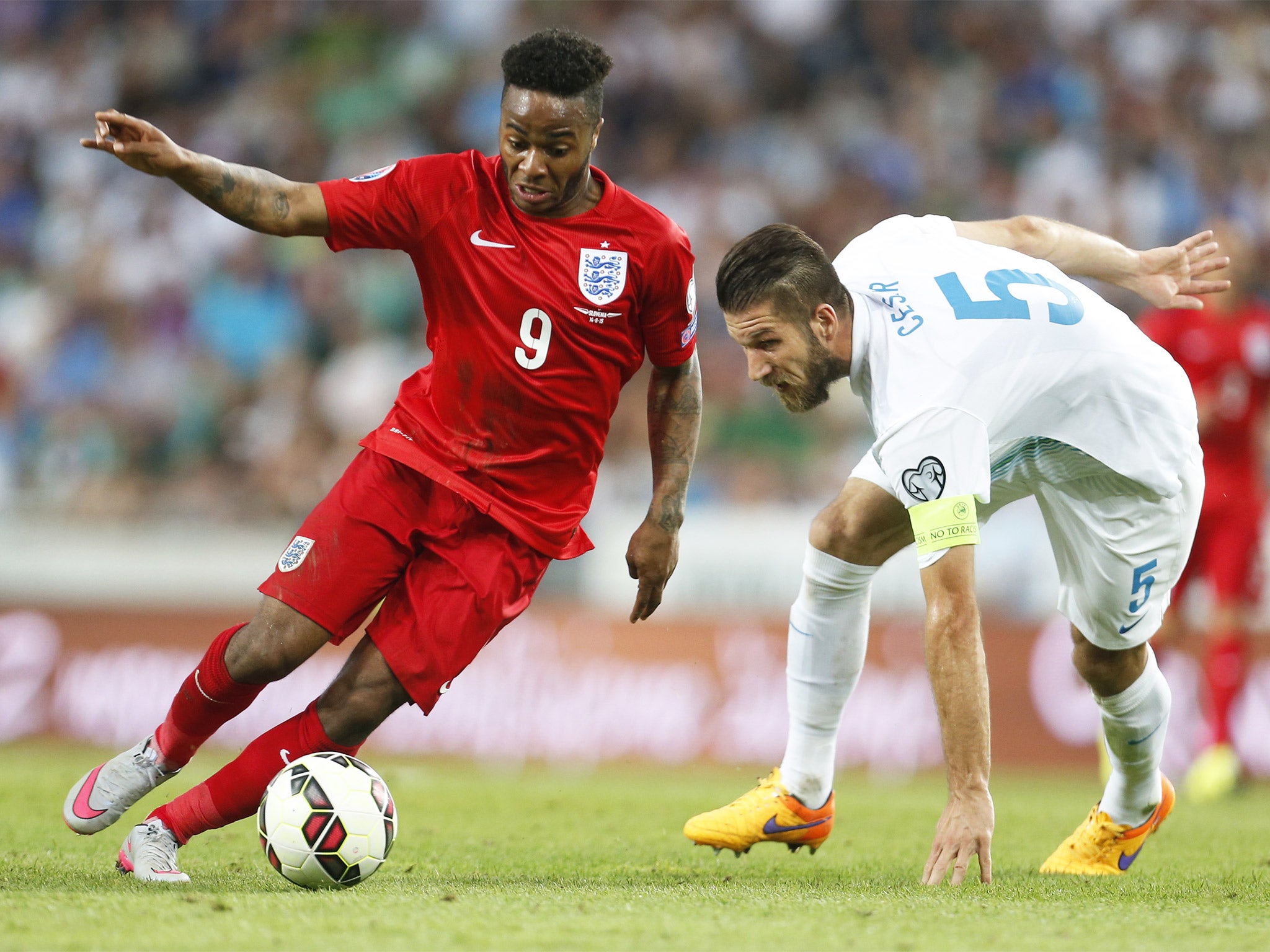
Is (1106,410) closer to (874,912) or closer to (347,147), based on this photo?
(874,912)

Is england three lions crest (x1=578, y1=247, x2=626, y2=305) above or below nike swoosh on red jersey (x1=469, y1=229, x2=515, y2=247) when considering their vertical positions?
below

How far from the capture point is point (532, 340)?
4473 mm

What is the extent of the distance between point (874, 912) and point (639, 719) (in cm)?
610

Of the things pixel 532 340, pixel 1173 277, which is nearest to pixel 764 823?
pixel 532 340

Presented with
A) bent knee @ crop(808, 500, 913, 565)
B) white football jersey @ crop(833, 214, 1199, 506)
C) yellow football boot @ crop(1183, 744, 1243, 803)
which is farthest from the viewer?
yellow football boot @ crop(1183, 744, 1243, 803)

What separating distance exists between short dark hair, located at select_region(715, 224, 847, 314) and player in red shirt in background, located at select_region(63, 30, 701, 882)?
0.26 metres

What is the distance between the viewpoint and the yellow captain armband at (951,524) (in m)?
3.99

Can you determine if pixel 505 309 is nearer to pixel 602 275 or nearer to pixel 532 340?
pixel 532 340

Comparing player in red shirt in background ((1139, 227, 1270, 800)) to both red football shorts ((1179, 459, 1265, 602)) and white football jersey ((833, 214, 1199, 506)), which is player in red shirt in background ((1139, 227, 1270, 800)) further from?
white football jersey ((833, 214, 1199, 506))

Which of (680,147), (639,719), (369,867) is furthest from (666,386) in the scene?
(680,147)

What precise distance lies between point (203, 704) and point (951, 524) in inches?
88.2

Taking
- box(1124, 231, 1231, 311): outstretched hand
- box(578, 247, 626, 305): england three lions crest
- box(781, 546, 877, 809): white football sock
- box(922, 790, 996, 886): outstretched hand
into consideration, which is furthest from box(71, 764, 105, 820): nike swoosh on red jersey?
box(1124, 231, 1231, 311): outstretched hand

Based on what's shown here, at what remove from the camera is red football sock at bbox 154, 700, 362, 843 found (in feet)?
14.1

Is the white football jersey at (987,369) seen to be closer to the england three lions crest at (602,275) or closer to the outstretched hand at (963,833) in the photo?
the england three lions crest at (602,275)
